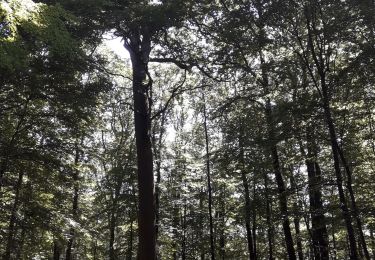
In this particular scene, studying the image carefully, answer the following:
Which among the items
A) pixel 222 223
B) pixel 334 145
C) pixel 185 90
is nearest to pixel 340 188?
pixel 334 145

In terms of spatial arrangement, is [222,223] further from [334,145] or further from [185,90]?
[334,145]

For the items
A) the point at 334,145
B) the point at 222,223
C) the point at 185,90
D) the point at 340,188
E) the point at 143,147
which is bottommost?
the point at 340,188

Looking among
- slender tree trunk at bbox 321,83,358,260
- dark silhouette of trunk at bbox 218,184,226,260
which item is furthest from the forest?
dark silhouette of trunk at bbox 218,184,226,260

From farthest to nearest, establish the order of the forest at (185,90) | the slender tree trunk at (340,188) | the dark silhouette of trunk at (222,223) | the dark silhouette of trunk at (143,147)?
the dark silhouette of trunk at (222,223)
the dark silhouette of trunk at (143,147)
the forest at (185,90)
the slender tree trunk at (340,188)

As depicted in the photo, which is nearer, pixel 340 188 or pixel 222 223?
pixel 340 188

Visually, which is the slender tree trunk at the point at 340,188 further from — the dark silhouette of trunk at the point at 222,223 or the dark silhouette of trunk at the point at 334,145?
the dark silhouette of trunk at the point at 222,223

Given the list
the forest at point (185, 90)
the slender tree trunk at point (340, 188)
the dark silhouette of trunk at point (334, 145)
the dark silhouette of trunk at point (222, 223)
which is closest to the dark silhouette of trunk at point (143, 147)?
the forest at point (185, 90)

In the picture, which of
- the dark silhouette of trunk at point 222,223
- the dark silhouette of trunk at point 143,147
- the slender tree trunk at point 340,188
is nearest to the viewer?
the slender tree trunk at point 340,188

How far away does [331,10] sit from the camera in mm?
8336

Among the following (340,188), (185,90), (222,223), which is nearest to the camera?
(340,188)

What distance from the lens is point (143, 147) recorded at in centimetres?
1149

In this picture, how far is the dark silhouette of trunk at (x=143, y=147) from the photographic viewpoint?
1050 centimetres

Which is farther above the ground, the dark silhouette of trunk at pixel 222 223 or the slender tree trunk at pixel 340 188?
the dark silhouette of trunk at pixel 222 223

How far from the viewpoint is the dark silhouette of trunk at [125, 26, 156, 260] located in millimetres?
10500
